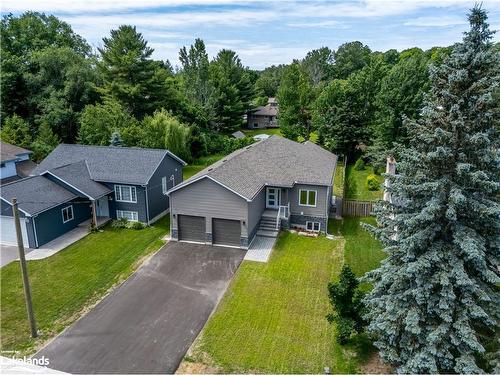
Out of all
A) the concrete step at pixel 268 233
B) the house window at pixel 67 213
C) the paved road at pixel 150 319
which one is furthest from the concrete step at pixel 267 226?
the house window at pixel 67 213

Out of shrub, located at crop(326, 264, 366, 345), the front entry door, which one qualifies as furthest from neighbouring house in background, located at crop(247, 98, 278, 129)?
shrub, located at crop(326, 264, 366, 345)

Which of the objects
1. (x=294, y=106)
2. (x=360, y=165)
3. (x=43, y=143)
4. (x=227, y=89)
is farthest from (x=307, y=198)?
(x=227, y=89)

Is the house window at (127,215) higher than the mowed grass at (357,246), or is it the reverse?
the house window at (127,215)

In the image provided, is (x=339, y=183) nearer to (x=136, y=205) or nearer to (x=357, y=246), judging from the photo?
(x=357, y=246)

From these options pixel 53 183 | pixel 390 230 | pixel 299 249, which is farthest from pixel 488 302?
pixel 53 183

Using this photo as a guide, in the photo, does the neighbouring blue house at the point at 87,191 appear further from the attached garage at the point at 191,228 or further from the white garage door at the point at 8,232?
the attached garage at the point at 191,228

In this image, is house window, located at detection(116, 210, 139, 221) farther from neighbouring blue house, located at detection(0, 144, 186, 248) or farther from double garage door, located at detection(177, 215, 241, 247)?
double garage door, located at detection(177, 215, 241, 247)
